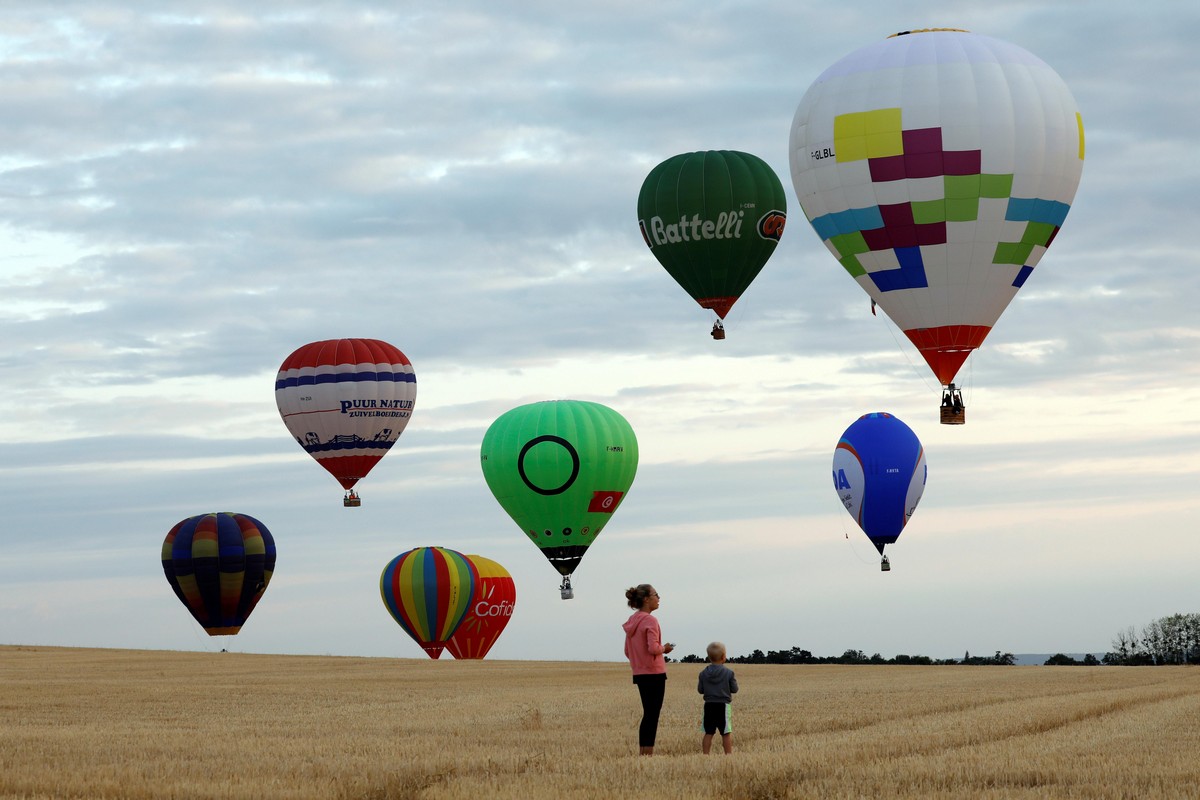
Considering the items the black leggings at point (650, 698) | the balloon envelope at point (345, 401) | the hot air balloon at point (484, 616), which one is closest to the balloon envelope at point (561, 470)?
the balloon envelope at point (345, 401)

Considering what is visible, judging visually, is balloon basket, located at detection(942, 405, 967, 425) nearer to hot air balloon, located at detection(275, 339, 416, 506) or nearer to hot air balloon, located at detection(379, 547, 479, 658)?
hot air balloon, located at detection(275, 339, 416, 506)

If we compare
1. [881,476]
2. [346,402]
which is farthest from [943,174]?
[346,402]

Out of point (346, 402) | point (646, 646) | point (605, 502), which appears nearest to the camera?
point (646, 646)

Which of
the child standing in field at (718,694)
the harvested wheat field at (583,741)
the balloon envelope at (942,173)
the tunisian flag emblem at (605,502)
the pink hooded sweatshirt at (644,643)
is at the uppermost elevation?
the balloon envelope at (942,173)

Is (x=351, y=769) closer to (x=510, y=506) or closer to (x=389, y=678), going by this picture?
(x=389, y=678)

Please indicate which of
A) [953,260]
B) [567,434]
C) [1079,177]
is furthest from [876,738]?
[567,434]

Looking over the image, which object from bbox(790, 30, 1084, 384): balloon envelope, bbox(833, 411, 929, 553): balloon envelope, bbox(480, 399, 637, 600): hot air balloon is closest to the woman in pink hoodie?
bbox(790, 30, 1084, 384): balloon envelope

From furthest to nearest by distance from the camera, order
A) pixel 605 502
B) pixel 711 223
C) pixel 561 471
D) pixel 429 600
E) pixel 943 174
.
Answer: pixel 429 600, pixel 605 502, pixel 561 471, pixel 711 223, pixel 943 174

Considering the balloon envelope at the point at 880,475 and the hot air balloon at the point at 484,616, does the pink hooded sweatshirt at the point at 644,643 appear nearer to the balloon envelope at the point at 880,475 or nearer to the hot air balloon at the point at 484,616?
the balloon envelope at the point at 880,475

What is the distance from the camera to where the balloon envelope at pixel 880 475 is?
58562mm

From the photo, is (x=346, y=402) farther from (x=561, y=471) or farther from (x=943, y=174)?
(x=943, y=174)

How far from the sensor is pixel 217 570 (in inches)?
2576

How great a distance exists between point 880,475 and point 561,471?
13.8 metres

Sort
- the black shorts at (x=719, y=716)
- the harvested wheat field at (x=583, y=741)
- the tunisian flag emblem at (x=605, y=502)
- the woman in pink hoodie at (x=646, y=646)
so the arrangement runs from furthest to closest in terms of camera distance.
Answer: the tunisian flag emblem at (x=605, y=502) < the black shorts at (x=719, y=716) < the woman in pink hoodie at (x=646, y=646) < the harvested wheat field at (x=583, y=741)
